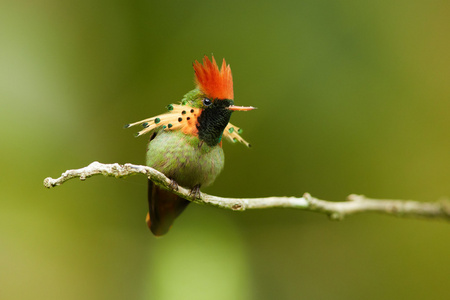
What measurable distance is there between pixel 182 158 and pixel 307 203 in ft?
2.47

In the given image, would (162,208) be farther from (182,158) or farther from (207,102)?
(207,102)

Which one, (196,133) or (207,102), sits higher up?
(207,102)

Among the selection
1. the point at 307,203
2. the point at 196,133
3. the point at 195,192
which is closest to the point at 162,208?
the point at 195,192

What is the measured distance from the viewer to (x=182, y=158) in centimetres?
203

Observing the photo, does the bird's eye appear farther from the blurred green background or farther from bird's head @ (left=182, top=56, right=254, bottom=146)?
the blurred green background

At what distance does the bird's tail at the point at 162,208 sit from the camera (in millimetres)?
2334

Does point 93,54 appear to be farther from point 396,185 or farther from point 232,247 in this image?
point 396,185

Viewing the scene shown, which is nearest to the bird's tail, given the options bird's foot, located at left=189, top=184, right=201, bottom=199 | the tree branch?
bird's foot, located at left=189, top=184, right=201, bottom=199

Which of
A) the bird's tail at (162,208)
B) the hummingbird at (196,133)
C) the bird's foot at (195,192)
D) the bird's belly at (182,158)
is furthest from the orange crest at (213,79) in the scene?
the bird's tail at (162,208)

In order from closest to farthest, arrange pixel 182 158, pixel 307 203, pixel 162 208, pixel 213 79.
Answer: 1. pixel 307 203
2. pixel 213 79
3. pixel 182 158
4. pixel 162 208

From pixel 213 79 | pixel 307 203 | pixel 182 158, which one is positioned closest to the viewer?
pixel 307 203

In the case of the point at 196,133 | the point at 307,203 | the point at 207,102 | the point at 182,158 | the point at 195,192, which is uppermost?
the point at 207,102

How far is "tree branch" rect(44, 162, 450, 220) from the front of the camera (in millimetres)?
907

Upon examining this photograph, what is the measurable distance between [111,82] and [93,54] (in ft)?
0.89
